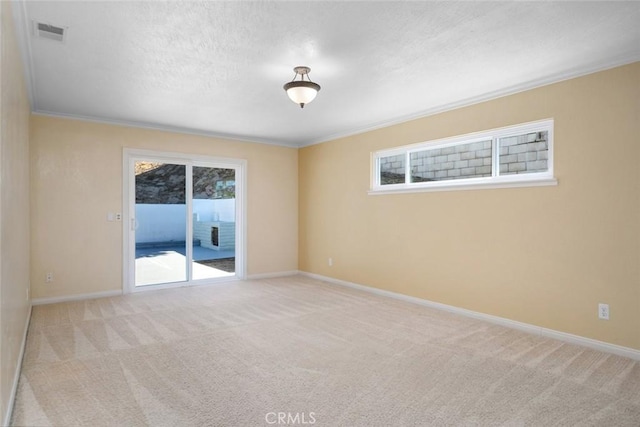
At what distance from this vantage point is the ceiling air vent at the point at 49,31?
2604mm

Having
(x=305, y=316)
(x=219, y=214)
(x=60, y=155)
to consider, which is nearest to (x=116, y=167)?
(x=60, y=155)

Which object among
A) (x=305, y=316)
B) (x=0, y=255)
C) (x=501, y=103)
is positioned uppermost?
(x=501, y=103)

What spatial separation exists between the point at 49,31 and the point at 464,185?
4.20m

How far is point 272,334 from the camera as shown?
362 centimetres

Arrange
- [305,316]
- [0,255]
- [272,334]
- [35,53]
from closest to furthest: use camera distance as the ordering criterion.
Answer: [0,255] < [35,53] < [272,334] < [305,316]

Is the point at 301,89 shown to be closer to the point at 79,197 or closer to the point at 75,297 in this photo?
the point at 79,197

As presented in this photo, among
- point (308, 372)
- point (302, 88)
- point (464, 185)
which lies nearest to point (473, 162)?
point (464, 185)

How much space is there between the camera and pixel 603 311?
322 centimetres

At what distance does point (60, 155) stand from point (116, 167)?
2.21 ft

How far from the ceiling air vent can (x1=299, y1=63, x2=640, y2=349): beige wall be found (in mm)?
3914

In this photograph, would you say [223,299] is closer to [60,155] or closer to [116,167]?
[116,167]

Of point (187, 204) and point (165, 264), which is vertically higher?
point (187, 204)
